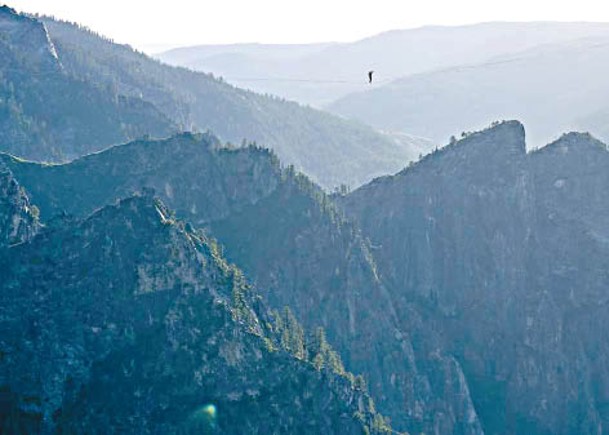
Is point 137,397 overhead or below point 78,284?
below

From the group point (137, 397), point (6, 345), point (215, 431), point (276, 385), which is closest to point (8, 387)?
point (6, 345)

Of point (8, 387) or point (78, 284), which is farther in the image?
point (78, 284)

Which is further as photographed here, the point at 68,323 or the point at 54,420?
the point at 68,323

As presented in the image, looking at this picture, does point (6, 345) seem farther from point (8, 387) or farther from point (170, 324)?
point (170, 324)

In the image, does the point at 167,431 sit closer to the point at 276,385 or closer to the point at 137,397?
the point at 137,397

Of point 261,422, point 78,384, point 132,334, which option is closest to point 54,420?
point 78,384

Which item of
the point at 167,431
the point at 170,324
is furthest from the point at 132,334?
the point at 167,431

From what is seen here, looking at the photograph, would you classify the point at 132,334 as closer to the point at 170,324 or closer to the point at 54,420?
the point at 170,324

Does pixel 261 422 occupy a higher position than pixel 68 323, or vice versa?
pixel 68 323

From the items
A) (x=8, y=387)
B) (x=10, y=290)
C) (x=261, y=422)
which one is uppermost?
(x=10, y=290)
